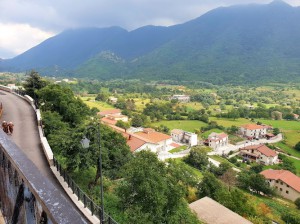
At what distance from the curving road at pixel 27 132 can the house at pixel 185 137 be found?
4456cm

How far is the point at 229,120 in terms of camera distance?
9200cm

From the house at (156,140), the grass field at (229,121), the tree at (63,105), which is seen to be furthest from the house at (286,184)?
the grass field at (229,121)

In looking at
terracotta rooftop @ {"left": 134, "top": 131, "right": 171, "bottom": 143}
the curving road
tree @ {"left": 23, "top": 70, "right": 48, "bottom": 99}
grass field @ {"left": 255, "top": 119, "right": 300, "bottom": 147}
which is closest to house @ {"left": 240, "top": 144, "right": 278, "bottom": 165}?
grass field @ {"left": 255, "top": 119, "right": 300, "bottom": 147}

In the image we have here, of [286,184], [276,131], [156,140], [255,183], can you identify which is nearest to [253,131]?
[276,131]

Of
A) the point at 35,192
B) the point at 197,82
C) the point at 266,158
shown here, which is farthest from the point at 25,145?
the point at 197,82

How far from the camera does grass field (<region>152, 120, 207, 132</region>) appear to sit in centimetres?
8019

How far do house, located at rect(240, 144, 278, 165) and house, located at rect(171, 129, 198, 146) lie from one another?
11456 millimetres

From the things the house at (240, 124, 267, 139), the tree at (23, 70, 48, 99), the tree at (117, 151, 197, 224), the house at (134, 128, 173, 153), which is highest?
the tree at (23, 70, 48, 99)

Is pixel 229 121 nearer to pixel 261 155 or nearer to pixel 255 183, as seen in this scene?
pixel 261 155

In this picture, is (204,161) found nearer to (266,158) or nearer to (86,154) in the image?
(266,158)

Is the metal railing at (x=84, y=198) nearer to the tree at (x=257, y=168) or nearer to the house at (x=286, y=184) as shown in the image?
the house at (x=286, y=184)

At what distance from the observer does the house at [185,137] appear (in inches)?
2726

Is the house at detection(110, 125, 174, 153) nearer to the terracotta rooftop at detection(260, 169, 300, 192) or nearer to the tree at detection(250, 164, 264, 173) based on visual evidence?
the tree at detection(250, 164, 264, 173)

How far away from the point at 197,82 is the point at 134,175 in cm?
18113
